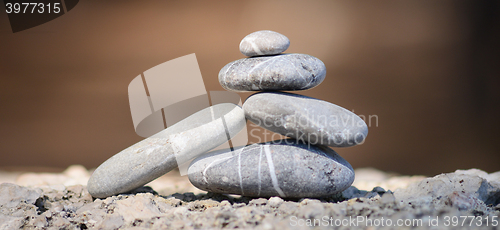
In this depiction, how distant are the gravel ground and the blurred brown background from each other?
1208mm

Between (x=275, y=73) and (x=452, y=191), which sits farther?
(x=275, y=73)

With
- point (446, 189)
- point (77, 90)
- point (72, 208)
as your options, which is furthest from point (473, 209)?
point (77, 90)

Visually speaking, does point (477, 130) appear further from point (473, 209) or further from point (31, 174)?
point (31, 174)

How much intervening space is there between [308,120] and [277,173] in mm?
511

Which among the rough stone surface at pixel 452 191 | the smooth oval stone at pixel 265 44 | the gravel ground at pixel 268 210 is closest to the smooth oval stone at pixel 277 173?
the gravel ground at pixel 268 210

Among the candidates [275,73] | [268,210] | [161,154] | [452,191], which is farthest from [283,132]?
[452,191]

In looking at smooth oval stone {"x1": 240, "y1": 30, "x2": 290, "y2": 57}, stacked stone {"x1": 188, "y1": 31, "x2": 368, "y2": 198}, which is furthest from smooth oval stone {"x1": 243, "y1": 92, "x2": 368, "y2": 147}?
smooth oval stone {"x1": 240, "y1": 30, "x2": 290, "y2": 57}

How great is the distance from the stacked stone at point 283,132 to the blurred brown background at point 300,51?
5.00 feet

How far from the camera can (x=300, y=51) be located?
→ 159 inches

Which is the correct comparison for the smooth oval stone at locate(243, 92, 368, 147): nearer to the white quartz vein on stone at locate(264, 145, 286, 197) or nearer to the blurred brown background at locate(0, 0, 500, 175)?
the white quartz vein on stone at locate(264, 145, 286, 197)

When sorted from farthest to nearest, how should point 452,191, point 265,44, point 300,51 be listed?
1. point 300,51
2. point 265,44
3. point 452,191

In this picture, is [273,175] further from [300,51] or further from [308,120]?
[300,51]

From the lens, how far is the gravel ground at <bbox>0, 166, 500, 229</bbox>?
1.68 metres

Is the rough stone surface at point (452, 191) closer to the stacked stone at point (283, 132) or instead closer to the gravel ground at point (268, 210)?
the gravel ground at point (268, 210)
